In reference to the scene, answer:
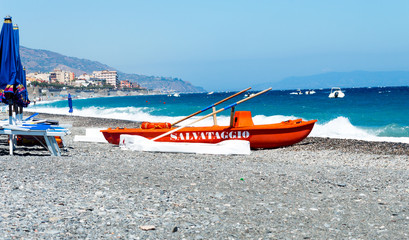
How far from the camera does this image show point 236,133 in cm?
1181

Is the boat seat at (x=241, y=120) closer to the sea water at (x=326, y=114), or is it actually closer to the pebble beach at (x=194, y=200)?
the pebble beach at (x=194, y=200)

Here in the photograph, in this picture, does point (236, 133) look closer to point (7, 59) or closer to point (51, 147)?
point (51, 147)

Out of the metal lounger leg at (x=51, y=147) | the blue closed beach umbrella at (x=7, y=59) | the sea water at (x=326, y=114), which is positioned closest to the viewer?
the metal lounger leg at (x=51, y=147)

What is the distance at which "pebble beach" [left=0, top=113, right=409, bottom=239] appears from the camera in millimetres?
4410

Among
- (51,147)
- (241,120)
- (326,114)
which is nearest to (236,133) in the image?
(241,120)

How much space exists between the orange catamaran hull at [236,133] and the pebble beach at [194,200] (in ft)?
8.69

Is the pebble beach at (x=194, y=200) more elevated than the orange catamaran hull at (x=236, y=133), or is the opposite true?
the orange catamaran hull at (x=236, y=133)

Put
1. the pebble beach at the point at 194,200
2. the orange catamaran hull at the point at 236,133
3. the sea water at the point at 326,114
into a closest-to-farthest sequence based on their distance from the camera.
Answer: the pebble beach at the point at 194,200 → the orange catamaran hull at the point at 236,133 → the sea water at the point at 326,114

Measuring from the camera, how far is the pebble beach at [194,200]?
4410 mm

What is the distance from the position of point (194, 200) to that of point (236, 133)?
6390 millimetres

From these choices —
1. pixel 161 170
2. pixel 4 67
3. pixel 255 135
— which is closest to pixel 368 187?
pixel 161 170

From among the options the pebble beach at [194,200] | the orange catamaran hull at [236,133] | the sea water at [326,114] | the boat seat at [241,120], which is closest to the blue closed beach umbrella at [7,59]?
the pebble beach at [194,200]

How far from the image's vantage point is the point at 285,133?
40.5 ft

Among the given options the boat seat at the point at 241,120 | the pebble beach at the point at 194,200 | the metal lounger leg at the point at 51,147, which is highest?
the boat seat at the point at 241,120
